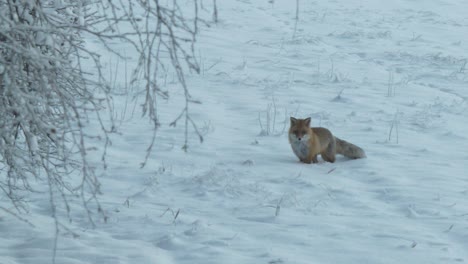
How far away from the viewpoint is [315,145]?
8.73 metres

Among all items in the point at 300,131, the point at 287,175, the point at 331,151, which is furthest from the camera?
the point at 331,151

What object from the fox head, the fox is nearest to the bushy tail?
the fox

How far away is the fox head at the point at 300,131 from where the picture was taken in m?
8.67

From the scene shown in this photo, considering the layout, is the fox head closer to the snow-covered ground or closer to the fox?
the fox

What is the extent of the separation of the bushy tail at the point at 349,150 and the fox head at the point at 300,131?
40 cm

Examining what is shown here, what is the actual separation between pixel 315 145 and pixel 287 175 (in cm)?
69

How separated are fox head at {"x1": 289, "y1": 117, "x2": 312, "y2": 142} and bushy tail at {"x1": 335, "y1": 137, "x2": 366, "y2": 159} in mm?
398

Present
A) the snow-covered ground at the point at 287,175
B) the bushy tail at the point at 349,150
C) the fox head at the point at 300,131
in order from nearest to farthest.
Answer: the snow-covered ground at the point at 287,175
the fox head at the point at 300,131
the bushy tail at the point at 349,150

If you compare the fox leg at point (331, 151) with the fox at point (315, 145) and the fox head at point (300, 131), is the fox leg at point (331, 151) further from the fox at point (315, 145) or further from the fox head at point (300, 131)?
the fox head at point (300, 131)

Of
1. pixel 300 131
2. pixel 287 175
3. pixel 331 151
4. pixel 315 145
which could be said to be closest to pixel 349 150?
pixel 331 151

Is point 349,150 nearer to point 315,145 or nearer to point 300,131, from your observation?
point 315,145

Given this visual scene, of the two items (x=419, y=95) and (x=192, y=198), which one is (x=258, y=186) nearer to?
(x=192, y=198)

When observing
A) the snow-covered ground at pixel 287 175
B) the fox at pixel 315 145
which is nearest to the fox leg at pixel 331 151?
the fox at pixel 315 145

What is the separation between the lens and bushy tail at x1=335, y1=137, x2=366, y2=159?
28.9 feet
